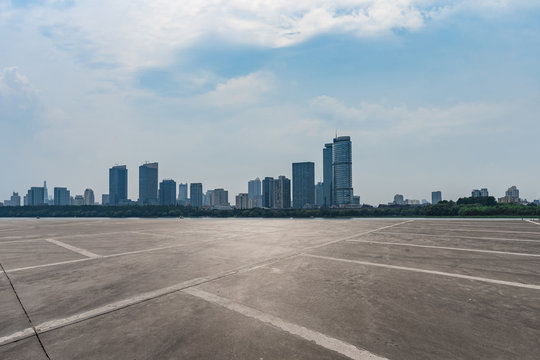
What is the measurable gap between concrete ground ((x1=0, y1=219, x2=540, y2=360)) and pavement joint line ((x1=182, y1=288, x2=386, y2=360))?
0.03 m

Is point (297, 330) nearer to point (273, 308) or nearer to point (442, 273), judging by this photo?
point (273, 308)

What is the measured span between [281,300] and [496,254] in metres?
12.2

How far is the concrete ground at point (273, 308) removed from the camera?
422 centimetres

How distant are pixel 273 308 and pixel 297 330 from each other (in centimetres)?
115

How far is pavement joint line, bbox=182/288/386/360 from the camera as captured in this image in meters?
4.04

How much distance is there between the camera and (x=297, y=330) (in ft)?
15.7

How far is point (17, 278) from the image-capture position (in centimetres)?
878

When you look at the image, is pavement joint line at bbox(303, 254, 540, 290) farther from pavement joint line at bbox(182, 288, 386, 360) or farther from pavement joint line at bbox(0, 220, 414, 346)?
pavement joint line at bbox(182, 288, 386, 360)

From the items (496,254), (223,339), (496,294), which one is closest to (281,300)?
(223,339)

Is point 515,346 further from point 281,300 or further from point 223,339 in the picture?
point 223,339

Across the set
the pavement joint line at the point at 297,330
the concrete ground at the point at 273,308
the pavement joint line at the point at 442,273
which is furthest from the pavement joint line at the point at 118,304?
the pavement joint line at the point at 442,273

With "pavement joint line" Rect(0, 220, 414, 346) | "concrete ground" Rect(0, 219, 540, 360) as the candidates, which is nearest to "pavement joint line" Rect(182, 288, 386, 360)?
"concrete ground" Rect(0, 219, 540, 360)

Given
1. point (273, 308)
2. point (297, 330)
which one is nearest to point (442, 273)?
point (273, 308)

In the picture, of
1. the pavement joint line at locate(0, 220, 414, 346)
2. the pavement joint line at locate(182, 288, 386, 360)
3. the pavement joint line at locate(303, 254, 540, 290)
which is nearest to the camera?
the pavement joint line at locate(182, 288, 386, 360)
